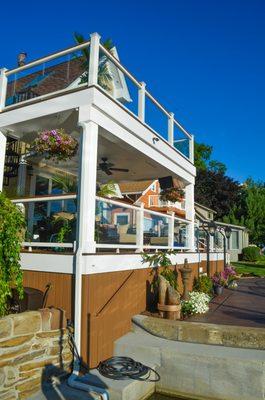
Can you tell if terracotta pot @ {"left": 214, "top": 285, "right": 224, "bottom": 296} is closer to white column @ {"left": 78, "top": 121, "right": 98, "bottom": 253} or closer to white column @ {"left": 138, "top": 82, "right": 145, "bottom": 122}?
white column @ {"left": 138, "top": 82, "right": 145, "bottom": 122}

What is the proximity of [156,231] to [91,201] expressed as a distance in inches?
161

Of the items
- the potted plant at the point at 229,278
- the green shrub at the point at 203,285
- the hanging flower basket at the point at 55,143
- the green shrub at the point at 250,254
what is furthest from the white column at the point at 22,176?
the green shrub at the point at 250,254

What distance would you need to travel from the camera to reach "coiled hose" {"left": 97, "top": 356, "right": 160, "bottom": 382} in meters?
5.02

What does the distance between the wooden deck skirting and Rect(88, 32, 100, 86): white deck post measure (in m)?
3.31

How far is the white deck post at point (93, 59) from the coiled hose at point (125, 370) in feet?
14.8

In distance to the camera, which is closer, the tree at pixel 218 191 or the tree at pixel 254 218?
the tree at pixel 254 218

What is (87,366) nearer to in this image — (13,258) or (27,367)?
(27,367)

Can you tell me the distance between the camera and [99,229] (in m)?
6.72

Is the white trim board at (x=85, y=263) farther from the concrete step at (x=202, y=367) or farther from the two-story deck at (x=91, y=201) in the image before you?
the concrete step at (x=202, y=367)

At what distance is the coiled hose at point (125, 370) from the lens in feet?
16.5

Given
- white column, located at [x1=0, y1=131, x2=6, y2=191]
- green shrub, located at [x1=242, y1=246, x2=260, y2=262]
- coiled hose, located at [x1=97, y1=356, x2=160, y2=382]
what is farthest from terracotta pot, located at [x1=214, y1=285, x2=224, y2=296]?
green shrub, located at [x1=242, y1=246, x2=260, y2=262]

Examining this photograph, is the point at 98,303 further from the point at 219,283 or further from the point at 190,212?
the point at 219,283

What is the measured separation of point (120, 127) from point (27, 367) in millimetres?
4378

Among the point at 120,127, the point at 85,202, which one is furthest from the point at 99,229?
the point at 120,127
